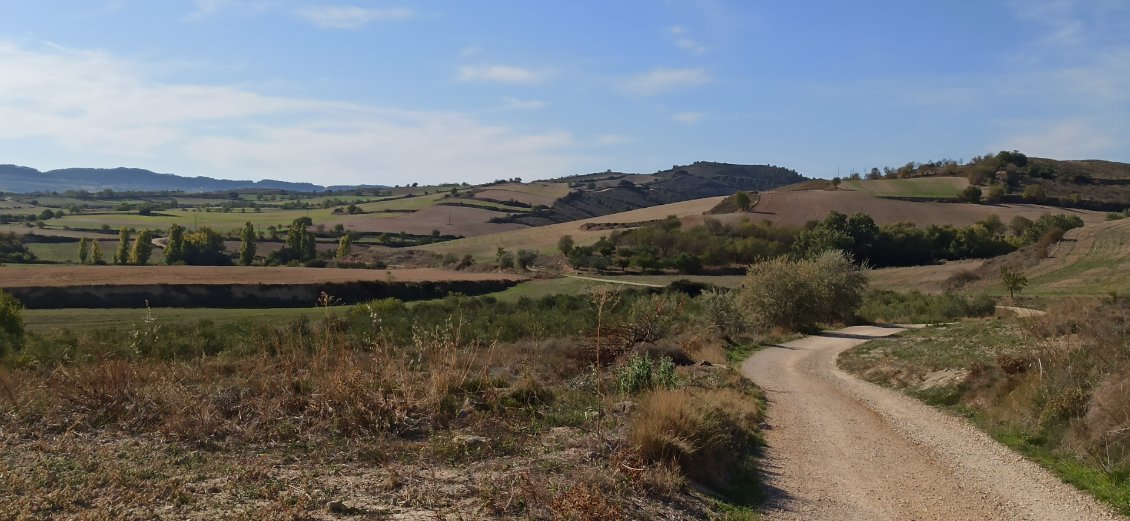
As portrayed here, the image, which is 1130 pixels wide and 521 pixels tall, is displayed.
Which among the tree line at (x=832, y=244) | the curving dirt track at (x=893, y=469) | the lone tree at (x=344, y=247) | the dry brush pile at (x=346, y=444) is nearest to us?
the dry brush pile at (x=346, y=444)

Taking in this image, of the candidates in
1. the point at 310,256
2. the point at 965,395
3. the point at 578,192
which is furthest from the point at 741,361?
the point at 578,192

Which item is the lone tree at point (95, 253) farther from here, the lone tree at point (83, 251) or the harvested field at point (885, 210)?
the harvested field at point (885, 210)

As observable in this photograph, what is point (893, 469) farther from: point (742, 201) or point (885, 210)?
point (742, 201)

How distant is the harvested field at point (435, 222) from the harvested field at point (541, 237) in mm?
6108

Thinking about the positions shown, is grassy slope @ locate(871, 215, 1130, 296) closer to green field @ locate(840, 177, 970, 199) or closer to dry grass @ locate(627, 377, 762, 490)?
green field @ locate(840, 177, 970, 199)

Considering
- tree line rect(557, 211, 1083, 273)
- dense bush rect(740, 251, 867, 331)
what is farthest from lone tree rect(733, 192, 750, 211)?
dense bush rect(740, 251, 867, 331)

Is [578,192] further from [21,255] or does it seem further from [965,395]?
[965,395]

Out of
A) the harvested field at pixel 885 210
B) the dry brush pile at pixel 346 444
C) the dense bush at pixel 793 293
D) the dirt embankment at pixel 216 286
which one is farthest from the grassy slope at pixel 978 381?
the harvested field at pixel 885 210

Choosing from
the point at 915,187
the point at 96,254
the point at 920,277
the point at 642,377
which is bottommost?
the point at 96,254

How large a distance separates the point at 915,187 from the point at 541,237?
58.2 metres

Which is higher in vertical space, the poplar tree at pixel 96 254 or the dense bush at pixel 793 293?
the dense bush at pixel 793 293

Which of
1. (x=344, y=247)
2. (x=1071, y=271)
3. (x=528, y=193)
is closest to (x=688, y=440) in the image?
(x=1071, y=271)

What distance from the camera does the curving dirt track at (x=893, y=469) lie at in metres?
9.41

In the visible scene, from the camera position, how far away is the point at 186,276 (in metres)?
66.0
